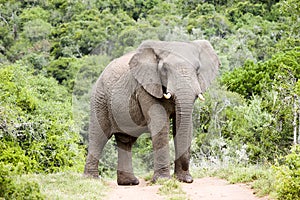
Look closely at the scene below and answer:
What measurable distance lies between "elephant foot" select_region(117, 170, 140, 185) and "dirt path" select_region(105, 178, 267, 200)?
0.87m

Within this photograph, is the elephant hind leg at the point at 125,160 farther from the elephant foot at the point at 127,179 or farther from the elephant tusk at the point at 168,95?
the elephant tusk at the point at 168,95

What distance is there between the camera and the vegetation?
48.4 ft

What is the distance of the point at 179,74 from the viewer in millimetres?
9016

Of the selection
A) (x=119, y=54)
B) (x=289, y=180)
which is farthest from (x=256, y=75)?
(x=289, y=180)

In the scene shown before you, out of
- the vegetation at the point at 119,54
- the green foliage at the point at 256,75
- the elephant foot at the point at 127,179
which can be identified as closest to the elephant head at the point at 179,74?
the elephant foot at the point at 127,179

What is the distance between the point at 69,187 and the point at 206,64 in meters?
3.08

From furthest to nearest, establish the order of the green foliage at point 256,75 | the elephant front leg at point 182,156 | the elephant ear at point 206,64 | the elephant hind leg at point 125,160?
the green foliage at point 256,75 → the elephant hind leg at point 125,160 → the elephant ear at point 206,64 → the elephant front leg at point 182,156

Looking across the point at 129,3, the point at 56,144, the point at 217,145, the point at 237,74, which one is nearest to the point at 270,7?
the point at 129,3

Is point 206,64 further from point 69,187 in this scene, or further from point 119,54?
point 119,54

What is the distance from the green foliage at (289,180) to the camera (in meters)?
7.07

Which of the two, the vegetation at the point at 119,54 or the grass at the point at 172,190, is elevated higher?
the grass at the point at 172,190

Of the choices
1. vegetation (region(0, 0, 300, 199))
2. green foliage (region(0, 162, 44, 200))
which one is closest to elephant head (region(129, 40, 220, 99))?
vegetation (region(0, 0, 300, 199))

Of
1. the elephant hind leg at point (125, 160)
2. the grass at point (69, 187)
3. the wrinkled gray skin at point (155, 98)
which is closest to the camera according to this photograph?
the grass at point (69, 187)

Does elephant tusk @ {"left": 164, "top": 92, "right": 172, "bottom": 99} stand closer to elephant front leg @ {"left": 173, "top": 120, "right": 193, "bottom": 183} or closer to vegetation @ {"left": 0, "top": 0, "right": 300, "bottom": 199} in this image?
elephant front leg @ {"left": 173, "top": 120, "right": 193, "bottom": 183}
